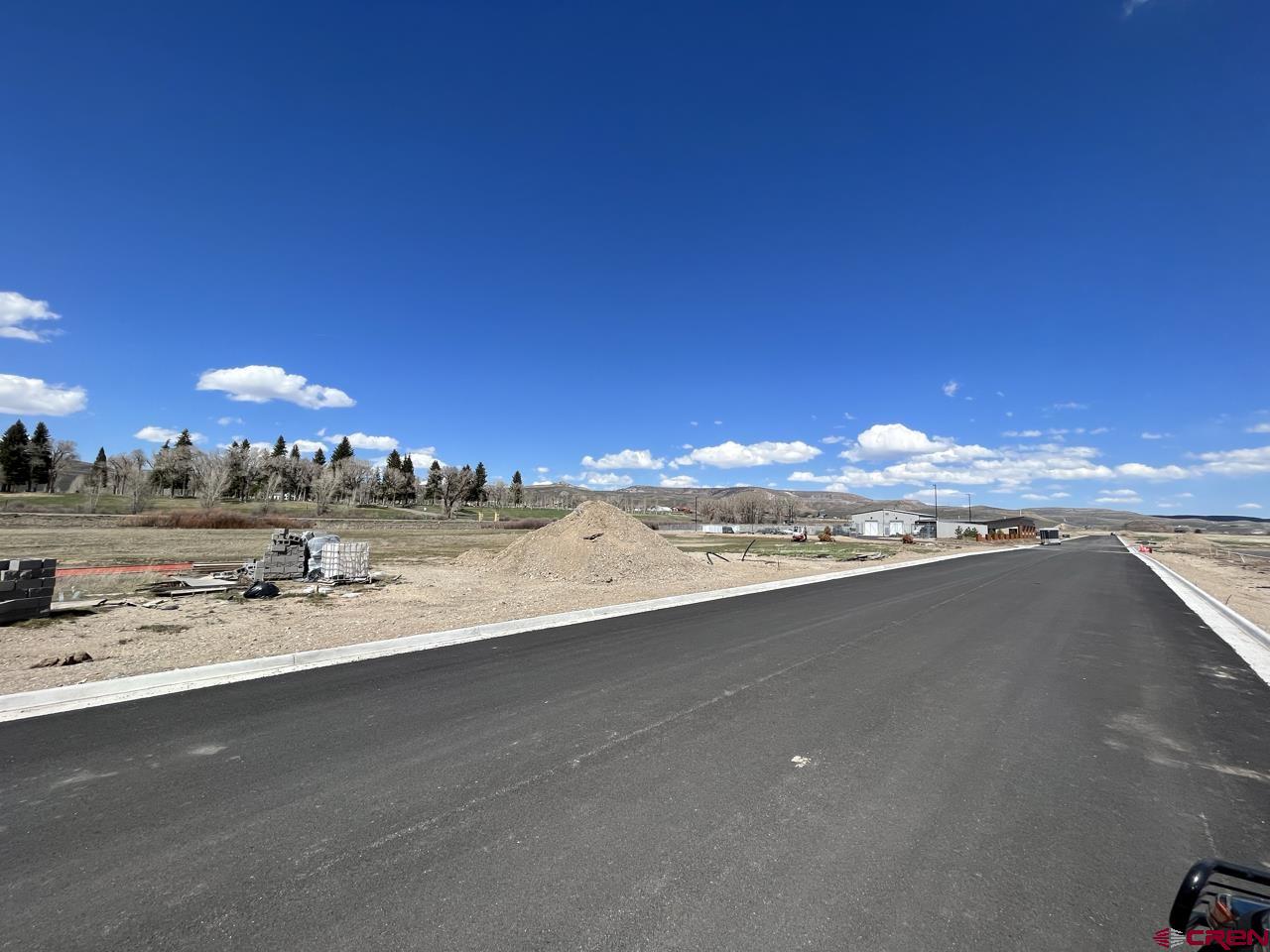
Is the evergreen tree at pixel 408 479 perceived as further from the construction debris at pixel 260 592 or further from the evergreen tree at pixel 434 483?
the construction debris at pixel 260 592

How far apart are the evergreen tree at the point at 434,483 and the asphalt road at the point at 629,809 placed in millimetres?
143155

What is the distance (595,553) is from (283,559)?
10.5 meters

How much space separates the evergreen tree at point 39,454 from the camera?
8931cm

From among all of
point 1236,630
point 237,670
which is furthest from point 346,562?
point 1236,630

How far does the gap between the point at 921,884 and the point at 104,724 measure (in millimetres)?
7193

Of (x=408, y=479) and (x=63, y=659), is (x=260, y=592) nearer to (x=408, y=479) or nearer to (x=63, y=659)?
(x=63, y=659)

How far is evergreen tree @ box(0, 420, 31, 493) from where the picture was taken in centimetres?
8456

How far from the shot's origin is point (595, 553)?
2234 centimetres

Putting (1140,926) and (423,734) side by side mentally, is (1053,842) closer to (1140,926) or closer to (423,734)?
(1140,926)

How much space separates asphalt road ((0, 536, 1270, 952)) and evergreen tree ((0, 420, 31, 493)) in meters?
117

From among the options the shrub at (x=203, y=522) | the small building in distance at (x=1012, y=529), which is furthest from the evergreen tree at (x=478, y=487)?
the small building in distance at (x=1012, y=529)

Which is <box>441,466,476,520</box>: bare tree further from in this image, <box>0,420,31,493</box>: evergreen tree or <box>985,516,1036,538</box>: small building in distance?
<box>985,516,1036,538</box>: small building in distance

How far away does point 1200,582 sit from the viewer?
26.8 m

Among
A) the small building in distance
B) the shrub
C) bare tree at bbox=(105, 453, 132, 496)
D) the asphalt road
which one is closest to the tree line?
bare tree at bbox=(105, 453, 132, 496)
